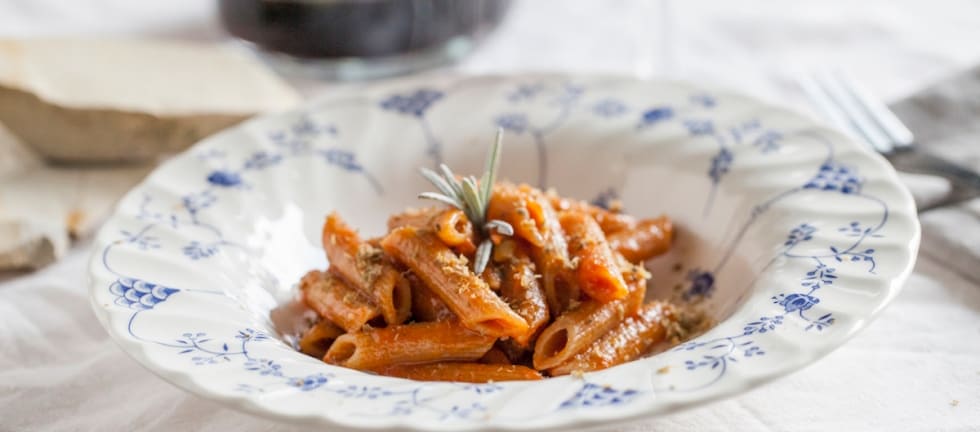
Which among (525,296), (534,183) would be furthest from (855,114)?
(525,296)

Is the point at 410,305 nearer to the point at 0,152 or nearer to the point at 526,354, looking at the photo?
the point at 526,354

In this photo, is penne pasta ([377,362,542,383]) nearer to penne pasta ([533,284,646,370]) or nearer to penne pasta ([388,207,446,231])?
penne pasta ([533,284,646,370])

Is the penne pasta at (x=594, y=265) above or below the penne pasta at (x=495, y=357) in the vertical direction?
above

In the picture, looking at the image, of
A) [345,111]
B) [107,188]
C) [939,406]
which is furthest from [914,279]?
[107,188]

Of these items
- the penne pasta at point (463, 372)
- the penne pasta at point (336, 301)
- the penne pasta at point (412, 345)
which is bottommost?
the penne pasta at point (463, 372)

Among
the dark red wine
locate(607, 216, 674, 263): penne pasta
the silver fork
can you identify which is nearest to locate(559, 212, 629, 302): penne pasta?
locate(607, 216, 674, 263): penne pasta

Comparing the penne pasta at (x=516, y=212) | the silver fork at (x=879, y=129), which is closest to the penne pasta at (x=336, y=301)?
the penne pasta at (x=516, y=212)

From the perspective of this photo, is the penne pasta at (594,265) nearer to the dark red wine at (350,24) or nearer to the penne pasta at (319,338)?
the penne pasta at (319,338)
